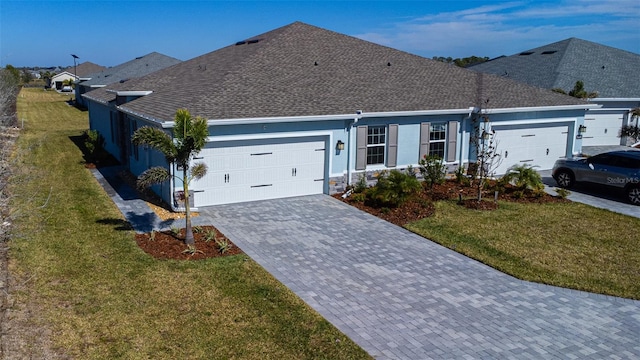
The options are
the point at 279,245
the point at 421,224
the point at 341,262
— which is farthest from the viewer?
the point at 421,224

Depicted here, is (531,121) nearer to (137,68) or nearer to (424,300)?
(424,300)

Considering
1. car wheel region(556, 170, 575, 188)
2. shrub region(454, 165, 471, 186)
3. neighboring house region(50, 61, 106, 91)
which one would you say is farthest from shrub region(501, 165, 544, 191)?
neighboring house region(50, 61, 106, 91)

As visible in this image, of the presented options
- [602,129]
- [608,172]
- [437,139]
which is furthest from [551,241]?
[602,129]

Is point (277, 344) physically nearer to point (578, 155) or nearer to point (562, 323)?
point (562, 323)

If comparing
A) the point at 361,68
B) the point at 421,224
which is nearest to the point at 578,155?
the point at 361,68

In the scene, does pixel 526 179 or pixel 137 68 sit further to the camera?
pixel 137 68

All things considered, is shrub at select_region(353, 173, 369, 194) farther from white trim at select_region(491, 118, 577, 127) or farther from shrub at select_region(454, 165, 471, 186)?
white trim at select_region(491, 118, 577, 127)
